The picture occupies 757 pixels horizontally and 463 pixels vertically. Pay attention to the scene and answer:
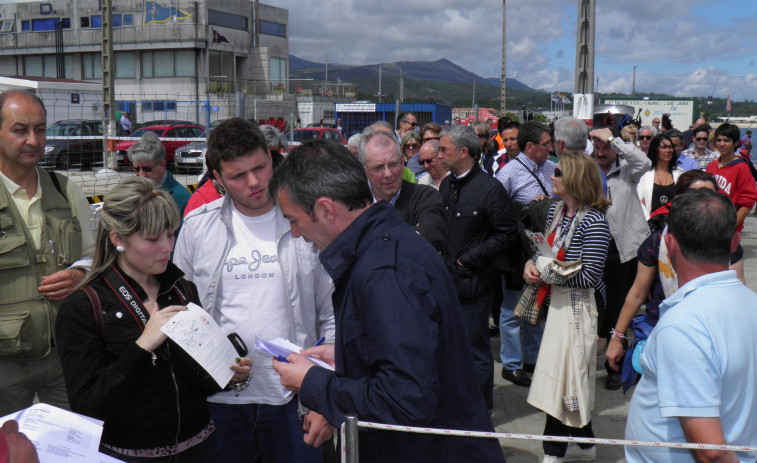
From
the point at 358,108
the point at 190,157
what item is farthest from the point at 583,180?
the point at 358,108

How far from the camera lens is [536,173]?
5.82 meters

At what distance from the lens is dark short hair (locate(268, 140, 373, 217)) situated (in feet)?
6.36

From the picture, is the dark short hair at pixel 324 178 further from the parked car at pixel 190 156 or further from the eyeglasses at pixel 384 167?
the parked car at pixel 190 156

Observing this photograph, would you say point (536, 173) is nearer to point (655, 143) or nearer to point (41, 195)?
point (655, 143)

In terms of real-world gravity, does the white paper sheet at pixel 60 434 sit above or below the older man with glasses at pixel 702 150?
below

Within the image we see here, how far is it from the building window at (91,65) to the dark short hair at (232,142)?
159 feet

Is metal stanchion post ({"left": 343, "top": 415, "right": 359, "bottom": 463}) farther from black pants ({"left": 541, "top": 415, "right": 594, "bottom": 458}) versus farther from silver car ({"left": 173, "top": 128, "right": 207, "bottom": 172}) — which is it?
silver car ({"left": 173, "top": 128, "right": 207, "bottom": 172})

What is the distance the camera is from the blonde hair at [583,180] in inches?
159

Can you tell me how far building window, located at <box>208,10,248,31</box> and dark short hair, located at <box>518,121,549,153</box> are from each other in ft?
141

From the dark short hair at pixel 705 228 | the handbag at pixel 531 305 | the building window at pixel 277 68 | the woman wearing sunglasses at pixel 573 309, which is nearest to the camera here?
the dark short hair at pixel 705 228

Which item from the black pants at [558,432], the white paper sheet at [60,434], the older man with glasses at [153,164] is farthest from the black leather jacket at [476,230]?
the white paper sheet at [60,434]

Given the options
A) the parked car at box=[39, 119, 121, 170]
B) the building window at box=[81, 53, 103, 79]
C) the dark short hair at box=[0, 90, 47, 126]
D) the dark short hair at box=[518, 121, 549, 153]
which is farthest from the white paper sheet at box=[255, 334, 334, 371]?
the building window at box=[81, 53, 103, 79]

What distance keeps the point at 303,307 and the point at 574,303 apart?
6.57ft

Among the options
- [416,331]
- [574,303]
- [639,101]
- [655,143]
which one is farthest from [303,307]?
[639,101]
